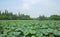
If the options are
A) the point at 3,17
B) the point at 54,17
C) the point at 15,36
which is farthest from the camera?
the point at 3,17

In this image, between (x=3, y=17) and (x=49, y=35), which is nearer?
(x=49, y=35)

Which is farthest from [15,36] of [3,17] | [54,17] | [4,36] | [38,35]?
[3,17]

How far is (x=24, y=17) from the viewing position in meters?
58.5

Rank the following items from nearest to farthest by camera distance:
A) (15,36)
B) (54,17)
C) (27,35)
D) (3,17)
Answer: (15,36) < (27,35) < (54,17) < (3,17)

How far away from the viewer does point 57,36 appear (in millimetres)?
3193

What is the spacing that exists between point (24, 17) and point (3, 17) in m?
10.9

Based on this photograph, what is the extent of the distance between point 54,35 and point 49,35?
0.13 meters

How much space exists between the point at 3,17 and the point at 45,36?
48688mm

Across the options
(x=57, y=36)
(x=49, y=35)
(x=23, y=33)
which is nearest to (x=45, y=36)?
(x=49, y=35)

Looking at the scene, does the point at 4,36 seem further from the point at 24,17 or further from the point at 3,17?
the point at 24,17

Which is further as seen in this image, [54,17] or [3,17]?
[3,17]

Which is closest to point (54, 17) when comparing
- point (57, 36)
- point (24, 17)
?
point (24, 17)

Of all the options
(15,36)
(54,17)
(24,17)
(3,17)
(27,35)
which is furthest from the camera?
(24,17)

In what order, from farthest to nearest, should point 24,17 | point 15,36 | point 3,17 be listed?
1. point 24,17
2. point 3,17
3. point 15,36
